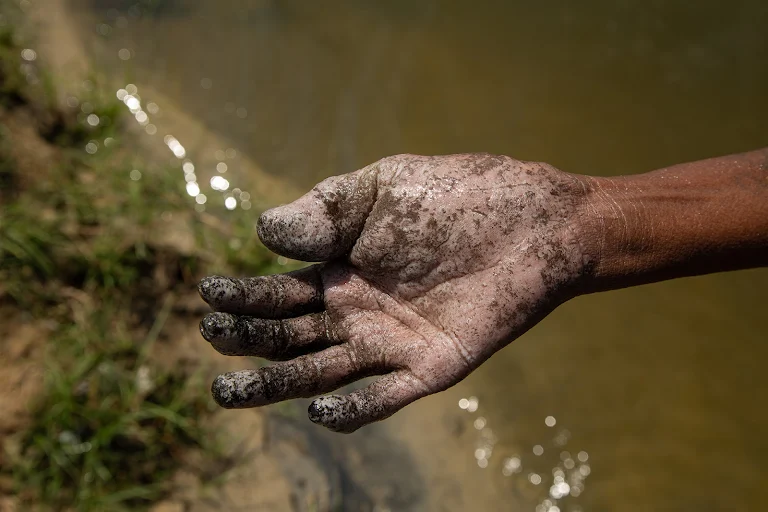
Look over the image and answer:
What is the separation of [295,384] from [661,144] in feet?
11.7

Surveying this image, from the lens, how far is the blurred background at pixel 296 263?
2785 mm

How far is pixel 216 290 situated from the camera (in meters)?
1.69

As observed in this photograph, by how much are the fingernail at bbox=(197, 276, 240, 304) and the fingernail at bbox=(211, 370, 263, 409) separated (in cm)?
21

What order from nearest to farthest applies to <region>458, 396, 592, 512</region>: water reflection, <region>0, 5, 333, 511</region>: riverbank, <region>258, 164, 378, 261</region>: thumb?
1. <region>258, 164, 378, 261</region>: thumb
2. <region>0, 5, 333, 511</region>: riverbank
3. <region>458, 396, 592, 512</region>: water reflection

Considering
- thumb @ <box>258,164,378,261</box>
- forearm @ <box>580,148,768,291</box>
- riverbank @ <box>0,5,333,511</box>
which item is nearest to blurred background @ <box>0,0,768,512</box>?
riverbank @ <box>0,5,333,511</box>

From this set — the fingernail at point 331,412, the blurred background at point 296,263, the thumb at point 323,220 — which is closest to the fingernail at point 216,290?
the thumb at point 323,220

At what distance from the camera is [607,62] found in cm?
462

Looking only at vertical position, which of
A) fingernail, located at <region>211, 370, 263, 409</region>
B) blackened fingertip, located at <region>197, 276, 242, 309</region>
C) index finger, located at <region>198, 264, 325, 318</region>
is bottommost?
fingernail, located at <region>211, 370, 263, 409</region>

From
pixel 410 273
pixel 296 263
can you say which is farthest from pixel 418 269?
pixel 296 263

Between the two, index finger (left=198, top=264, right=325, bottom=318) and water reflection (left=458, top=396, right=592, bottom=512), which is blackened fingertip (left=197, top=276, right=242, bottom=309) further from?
water reflection (left=458, top=396, right=592, bottom=512)

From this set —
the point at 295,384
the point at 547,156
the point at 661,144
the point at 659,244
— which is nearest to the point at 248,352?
the point at 295,384

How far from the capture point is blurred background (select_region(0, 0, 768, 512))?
2785 mm

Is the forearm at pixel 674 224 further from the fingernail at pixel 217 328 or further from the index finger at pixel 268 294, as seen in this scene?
the fingernail at pixel 217 328

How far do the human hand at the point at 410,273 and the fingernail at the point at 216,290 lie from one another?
0.03 m
